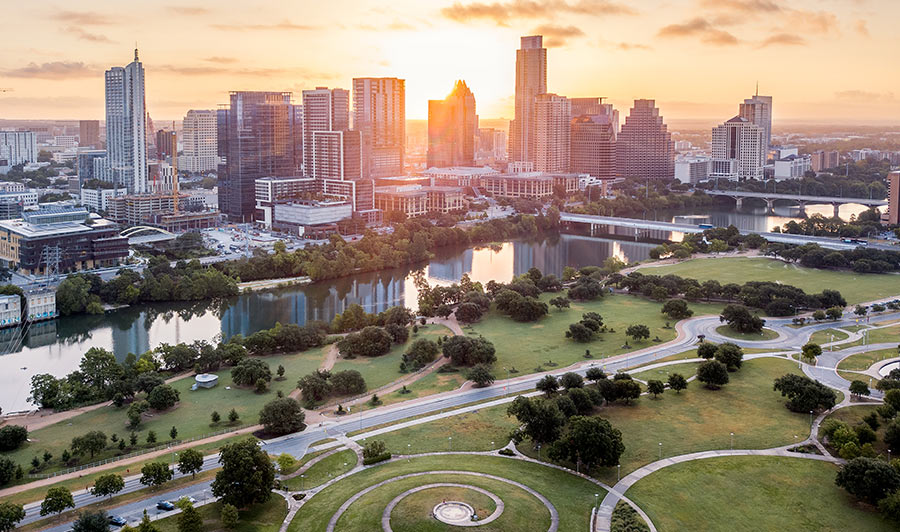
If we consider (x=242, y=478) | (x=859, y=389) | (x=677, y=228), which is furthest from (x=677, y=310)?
(x=677, y=228)

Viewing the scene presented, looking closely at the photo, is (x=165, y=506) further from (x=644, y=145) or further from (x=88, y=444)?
(x=644, y=145)

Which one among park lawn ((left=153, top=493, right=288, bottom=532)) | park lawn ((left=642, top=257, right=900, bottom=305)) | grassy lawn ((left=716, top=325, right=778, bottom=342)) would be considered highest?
park lawn ((left=642, top=257, right=900, bottom=305))

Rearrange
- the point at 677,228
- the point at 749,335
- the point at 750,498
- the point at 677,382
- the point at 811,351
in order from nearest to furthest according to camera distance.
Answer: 1. the point at 750,498
2. the point at 677,382
3. the point at 811,351
4. the point at 749,335
5. the point at 677,228

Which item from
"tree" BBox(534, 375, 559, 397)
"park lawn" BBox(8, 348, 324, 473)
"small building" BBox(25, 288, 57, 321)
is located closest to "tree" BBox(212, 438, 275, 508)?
"park lawn" BBox(8, 348, 324, 473)

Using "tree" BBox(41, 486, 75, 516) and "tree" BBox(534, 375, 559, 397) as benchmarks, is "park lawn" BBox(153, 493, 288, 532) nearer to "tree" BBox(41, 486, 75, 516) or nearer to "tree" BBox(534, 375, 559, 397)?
"tree" BBox(41, 486, 75, 516)

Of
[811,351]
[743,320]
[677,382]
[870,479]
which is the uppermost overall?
[743,320]

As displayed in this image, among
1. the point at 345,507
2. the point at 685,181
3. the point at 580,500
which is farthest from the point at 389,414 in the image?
the point at 685,181

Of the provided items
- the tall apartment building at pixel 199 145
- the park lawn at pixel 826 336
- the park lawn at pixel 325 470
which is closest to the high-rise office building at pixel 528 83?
the tall apartment building at pixel 199 145
